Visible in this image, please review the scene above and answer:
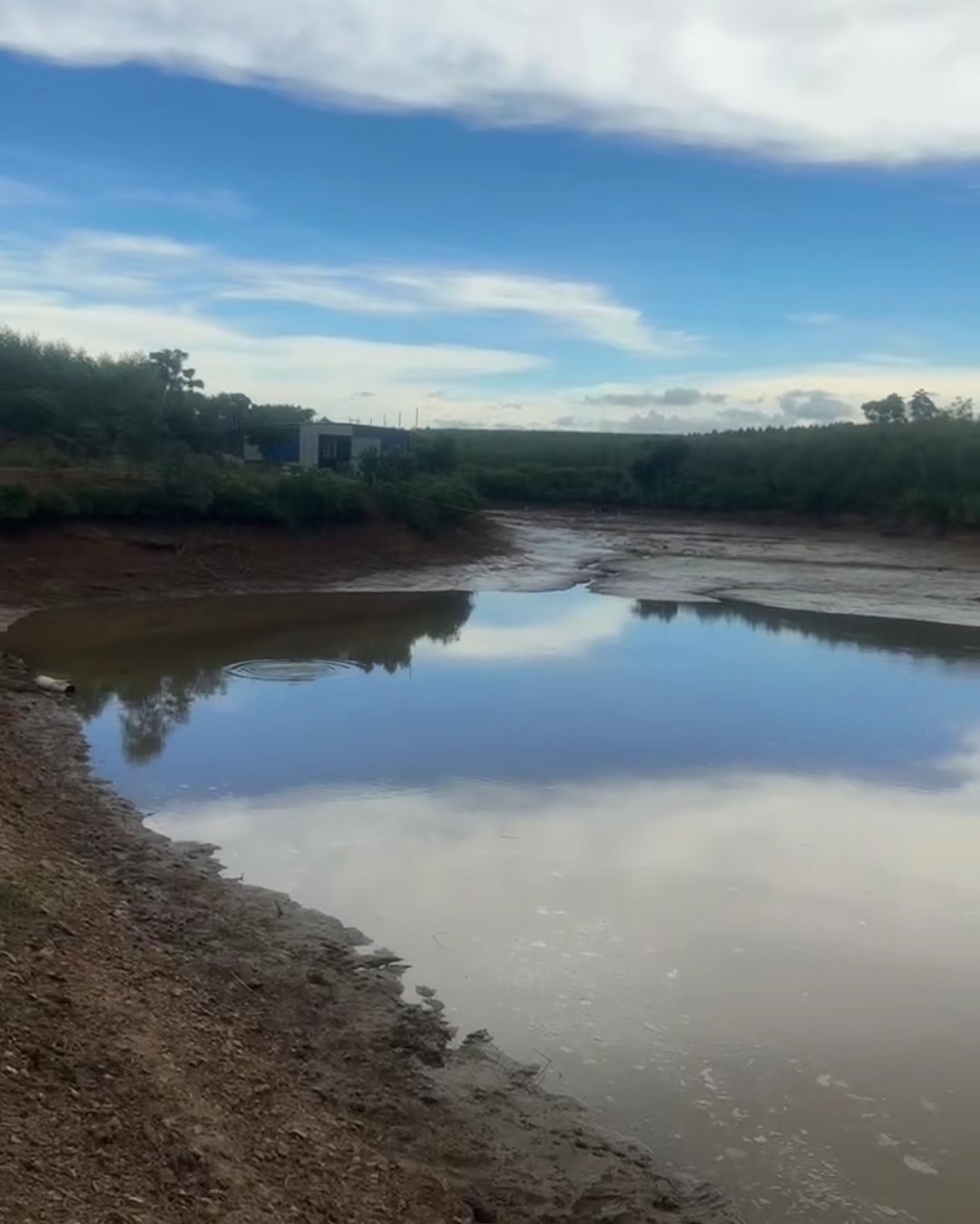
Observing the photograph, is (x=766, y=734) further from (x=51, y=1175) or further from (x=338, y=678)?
(x=51, y=1175)

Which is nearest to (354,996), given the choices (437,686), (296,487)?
(437,686)

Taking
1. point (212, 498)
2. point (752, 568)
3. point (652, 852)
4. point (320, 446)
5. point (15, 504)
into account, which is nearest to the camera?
point (652, 852)

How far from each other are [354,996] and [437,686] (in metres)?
11.1

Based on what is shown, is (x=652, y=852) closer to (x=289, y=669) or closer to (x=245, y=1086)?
(x=245, y=1086)

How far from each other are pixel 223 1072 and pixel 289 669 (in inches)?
544

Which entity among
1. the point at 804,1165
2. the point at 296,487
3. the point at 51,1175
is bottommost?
the point at 804,1165

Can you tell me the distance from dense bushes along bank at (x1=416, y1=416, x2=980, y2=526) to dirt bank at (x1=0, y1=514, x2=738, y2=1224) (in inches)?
1612

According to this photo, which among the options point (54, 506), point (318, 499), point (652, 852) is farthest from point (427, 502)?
point (652, 852)

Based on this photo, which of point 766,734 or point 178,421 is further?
point 178,421

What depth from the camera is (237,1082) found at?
5.50 meters

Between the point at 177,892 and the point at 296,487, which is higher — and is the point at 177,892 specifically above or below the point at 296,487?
below

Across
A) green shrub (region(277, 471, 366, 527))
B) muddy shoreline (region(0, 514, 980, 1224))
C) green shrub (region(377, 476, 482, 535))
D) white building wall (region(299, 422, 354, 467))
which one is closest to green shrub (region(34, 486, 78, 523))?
green shrub (region(277, 471, 366, 527))

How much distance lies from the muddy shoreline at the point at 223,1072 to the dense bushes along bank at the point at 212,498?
17.4 meters

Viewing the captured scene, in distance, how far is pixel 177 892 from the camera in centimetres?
841
